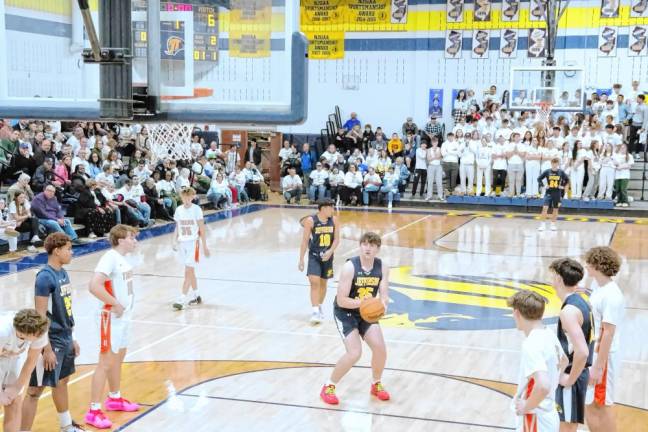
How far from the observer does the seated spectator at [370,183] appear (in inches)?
934

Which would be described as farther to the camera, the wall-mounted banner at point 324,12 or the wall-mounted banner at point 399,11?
the wall-mounted banner at point 324,12

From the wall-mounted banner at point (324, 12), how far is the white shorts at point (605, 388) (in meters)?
24.8

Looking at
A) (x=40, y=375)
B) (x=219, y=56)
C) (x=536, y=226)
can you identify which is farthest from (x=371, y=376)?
(x=536, y=226)

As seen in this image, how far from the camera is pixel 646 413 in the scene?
23.8 ft

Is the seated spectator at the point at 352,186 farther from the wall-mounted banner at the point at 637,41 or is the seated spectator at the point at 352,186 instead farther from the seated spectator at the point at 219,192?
Answer: the wall-mounted banner at the point at 637,41

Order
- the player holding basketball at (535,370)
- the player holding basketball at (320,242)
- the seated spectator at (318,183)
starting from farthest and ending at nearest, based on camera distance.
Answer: the seated spectator at (318,183) → the player holding basketball at (320,242) → the player holding basketball at (535,370)

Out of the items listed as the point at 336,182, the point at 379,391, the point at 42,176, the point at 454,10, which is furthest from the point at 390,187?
the point at 379,391

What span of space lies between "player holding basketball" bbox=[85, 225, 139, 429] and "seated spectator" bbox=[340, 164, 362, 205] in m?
16.9

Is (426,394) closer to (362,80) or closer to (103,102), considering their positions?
(103,102)

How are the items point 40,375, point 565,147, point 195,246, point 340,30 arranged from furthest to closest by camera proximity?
1. point 340,30
2. point 565,147
3. point 195,246
4. point 40,375

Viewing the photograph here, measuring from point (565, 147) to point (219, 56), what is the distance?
1892 centimetres

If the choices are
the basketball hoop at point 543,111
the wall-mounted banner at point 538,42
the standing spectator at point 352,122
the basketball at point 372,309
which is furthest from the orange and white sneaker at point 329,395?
the wall-mounted banner at point 538,42

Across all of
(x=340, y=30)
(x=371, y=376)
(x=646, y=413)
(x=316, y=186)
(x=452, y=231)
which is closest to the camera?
(x=646, y=413)

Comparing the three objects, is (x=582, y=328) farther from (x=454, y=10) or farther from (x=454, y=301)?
(x=454, y=10)
